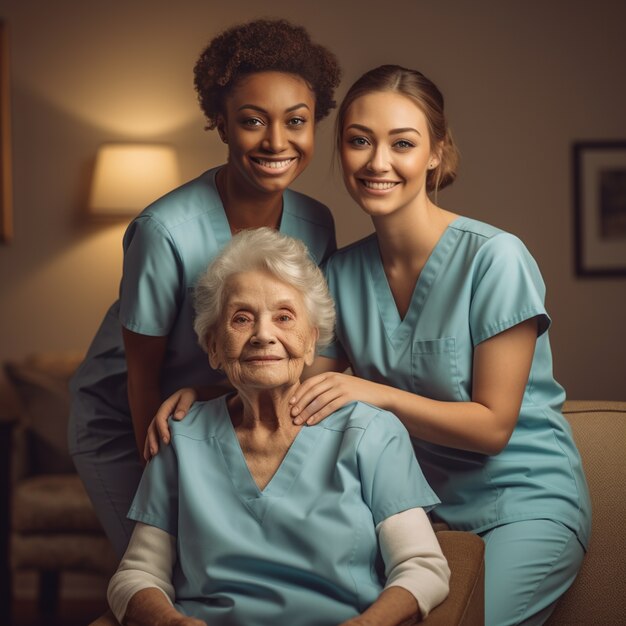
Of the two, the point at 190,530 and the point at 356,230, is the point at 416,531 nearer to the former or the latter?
the point at 190,530

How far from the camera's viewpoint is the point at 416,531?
4.56 ft

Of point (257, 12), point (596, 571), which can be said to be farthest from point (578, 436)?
point (257, 12)

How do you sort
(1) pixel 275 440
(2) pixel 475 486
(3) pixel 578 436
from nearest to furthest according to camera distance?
(1) pixel 275 440
(2) pixel 475 486
(3) pixel 578 436

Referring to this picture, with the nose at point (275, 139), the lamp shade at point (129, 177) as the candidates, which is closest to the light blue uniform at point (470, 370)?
the nose at point (275, 139)

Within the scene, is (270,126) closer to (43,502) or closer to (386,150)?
(386,150)

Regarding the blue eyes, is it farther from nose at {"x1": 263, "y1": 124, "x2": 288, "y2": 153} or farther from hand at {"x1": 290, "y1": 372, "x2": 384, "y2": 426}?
hand at {"x1": 290, "y1": 372, "x2": 384, "y2": 426}

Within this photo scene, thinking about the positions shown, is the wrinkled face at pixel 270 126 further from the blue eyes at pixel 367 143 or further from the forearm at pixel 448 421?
the forearm at pixel 448 421

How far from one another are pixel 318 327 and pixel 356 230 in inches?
100.0

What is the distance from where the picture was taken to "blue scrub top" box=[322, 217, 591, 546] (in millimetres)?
1684

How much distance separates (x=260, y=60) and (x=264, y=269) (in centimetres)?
42

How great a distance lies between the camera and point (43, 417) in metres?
3.40

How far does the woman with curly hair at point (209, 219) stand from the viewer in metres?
1.70

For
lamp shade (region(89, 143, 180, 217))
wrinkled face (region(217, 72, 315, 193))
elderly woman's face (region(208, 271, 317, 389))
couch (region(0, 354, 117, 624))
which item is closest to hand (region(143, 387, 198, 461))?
elderly woman's face (region(208, 271, 317, 389))

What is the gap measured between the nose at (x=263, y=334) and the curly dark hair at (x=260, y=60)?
51 centimetres
